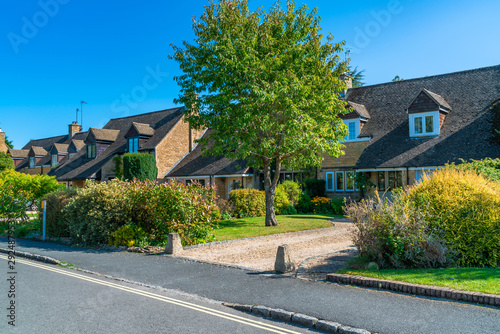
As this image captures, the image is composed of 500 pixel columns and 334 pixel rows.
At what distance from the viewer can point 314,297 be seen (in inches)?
280

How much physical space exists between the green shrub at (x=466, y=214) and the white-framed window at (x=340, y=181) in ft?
52.8

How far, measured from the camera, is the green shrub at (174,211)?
45.1 ft

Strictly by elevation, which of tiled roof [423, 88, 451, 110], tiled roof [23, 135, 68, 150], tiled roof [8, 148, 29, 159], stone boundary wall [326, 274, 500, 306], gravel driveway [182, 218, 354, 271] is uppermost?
tiled roof [23, 135, 68, 150]

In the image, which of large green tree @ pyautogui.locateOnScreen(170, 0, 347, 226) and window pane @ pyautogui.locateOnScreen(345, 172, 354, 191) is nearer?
large green tree @ pyautogui.locateOnScreen(170, 0, 347, 226)

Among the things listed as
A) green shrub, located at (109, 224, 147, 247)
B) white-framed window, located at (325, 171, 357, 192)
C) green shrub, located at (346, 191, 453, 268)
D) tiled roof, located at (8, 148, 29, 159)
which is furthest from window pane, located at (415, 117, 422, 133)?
tiled roof, located at (8, 148, 29, 159)

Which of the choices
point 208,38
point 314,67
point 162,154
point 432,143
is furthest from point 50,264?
point 162,154

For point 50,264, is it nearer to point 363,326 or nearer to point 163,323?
point 163,323

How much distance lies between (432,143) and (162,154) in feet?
72.7

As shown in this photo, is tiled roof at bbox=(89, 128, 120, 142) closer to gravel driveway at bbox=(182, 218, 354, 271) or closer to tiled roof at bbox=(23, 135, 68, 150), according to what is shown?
tiled roof at bbox=(23, 135, 68, 150)

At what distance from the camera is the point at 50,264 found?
11.4 metres

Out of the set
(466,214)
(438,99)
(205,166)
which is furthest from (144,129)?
(466,214)

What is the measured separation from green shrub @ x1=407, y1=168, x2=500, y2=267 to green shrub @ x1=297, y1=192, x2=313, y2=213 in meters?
16.5

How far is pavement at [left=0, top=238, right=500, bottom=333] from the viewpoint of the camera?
5.67 meters

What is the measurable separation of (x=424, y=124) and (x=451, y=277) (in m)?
18.2
